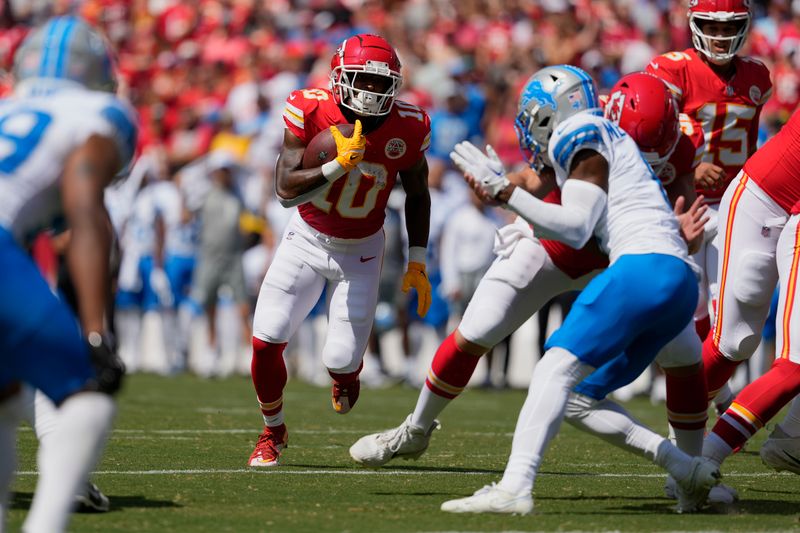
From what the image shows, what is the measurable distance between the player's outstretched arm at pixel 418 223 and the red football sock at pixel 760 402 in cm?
167

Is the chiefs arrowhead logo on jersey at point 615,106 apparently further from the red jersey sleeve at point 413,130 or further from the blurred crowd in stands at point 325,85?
the blurred crowd in stands at point 325,85

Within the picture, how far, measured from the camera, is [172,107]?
17.8 metres

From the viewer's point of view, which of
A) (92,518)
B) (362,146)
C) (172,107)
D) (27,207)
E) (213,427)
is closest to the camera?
(27,207)

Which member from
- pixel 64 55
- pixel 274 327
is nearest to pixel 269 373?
pixel 274 327

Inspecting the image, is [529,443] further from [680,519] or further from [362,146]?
[362,146]

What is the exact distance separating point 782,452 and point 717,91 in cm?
230

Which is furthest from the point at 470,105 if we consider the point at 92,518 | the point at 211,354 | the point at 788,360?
the point at 92,518

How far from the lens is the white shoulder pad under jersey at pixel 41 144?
345 cm

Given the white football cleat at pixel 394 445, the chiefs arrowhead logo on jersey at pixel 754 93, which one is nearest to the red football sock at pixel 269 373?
the white football cleat at pixel 394 445

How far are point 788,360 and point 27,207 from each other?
283 centimetres

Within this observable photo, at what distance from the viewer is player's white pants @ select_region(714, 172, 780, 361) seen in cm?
548

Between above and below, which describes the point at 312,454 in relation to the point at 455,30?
above

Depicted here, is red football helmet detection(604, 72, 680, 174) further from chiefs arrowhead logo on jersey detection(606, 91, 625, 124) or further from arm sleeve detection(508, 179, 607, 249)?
arm sleeve detection(508, 179, 607, 249)

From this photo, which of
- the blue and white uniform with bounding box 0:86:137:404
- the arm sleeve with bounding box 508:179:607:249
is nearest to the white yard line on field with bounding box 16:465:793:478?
the arm sleeve with bounding box 508:179:607:249
